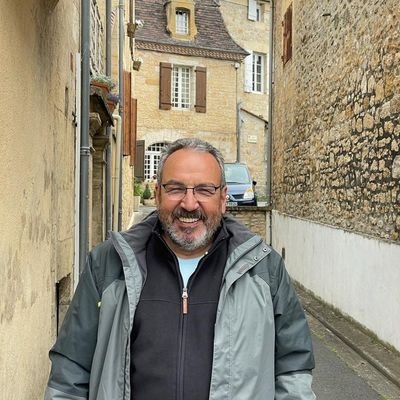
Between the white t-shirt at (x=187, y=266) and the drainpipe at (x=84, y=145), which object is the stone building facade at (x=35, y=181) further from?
the white t-shirt at (x=187, y=266)

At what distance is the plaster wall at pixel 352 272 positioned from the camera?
234 inches

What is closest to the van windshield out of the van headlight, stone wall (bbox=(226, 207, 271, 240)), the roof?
the van headlight

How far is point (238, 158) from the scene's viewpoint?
25938 mm

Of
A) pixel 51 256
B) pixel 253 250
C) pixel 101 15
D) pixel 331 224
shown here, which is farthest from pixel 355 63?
pixel 253 250

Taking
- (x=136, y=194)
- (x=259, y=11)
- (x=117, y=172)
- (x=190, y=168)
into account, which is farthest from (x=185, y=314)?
(x=259, y=11)

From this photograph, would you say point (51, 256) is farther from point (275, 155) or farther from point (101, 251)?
point (275, 155)

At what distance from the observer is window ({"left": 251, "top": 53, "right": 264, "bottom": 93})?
2838 centimetres

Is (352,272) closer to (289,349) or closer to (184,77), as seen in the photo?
(289,349)

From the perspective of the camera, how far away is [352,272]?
285 inches

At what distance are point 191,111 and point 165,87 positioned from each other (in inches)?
63.0

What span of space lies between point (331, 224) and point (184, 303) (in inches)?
268

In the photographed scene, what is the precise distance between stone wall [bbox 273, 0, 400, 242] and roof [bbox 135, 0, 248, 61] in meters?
13.1

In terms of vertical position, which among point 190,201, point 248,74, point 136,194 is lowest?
point 136,194

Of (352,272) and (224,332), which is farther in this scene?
(352,272)
